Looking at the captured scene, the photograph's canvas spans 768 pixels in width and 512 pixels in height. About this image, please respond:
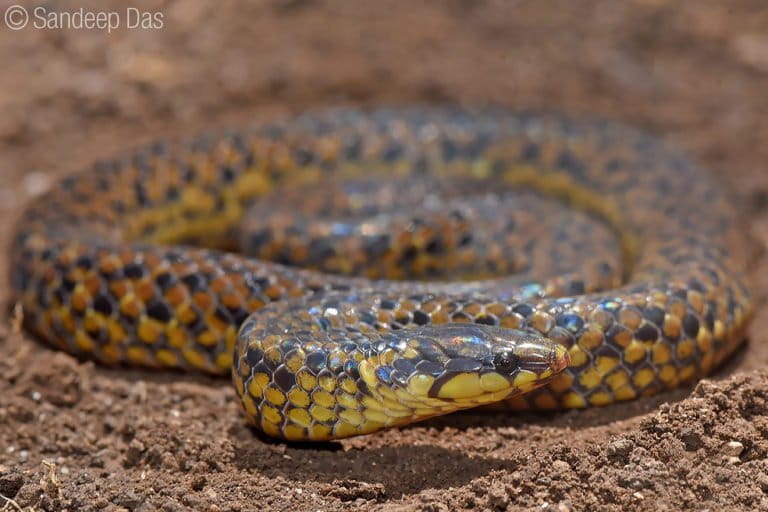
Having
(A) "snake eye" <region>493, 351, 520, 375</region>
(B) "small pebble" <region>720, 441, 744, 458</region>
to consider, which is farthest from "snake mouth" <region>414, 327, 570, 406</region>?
(B) "small pebble" <region>720, 441, 744, 458</region>

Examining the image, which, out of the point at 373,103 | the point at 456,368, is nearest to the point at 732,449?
the point at 456,368

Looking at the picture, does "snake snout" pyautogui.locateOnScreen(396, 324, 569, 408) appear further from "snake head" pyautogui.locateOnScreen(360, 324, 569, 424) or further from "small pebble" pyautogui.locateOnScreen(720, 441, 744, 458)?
"small pebble" pyautogui.locateOnScreen(720, 441, 744, 458)

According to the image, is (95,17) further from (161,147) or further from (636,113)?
(636,113)

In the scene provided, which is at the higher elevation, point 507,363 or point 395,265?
point 507,363

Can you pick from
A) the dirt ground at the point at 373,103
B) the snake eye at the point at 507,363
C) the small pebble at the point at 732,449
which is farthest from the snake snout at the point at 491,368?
the small pebble at the point at 732,449

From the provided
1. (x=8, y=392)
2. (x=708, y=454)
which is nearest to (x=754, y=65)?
(x=708, y=454)

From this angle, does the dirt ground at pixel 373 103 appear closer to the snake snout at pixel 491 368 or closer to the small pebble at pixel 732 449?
the small pebble at pixel 732 449

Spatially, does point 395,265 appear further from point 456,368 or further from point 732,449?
point 732,449
